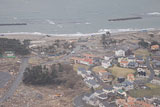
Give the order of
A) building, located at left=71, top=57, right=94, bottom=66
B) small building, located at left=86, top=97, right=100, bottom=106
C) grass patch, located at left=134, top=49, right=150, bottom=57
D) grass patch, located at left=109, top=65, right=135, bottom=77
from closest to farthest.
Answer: small building, located at left=86, top=97, right=100, bottom=106 < grass patch, located at left=109, top=65, right=135, bottom=77 < building, located at left=71, top=57, right=94, bottom=66 < grass patch, located at left=134, top=49, right=150, bottom=57

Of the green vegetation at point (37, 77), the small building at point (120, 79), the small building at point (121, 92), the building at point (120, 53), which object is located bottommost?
the small building at point (121, 92)

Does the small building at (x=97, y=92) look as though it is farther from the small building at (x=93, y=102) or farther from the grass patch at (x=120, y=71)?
the grass patch at (x=120, y=71)

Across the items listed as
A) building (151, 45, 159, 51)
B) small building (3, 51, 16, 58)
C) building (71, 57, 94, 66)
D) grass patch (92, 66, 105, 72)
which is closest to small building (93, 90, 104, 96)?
grass patch (92, 66, 105, 72)

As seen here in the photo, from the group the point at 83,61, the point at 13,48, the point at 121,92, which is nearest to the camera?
the point at 121,92

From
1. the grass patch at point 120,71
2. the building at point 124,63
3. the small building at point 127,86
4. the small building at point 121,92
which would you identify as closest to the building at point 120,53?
the building at point 124,63

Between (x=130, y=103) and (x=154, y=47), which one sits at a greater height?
(x=154, y=47)

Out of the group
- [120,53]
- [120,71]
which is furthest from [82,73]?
[120,53]

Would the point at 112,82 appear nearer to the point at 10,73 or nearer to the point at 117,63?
the point at 117,63

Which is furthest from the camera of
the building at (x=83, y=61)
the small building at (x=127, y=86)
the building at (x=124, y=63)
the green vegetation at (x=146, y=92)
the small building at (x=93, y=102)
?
the building at (x=83, y=61)

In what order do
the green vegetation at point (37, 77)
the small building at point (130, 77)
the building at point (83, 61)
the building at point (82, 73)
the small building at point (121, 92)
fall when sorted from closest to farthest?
the small building at point (121, 92)
the green vegetation at point (37, 77)
the small building at point (130, 77)
the building at point (82, 73)
the building at point (83, 61)

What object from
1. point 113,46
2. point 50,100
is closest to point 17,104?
point 50,100

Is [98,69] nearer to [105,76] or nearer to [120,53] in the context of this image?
[105,76]

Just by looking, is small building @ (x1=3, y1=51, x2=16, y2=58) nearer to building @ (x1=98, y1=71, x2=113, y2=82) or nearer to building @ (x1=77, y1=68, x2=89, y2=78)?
building @ (x1=77, y1=68, x2=89, y2=78)
